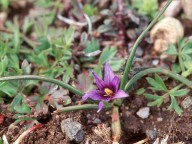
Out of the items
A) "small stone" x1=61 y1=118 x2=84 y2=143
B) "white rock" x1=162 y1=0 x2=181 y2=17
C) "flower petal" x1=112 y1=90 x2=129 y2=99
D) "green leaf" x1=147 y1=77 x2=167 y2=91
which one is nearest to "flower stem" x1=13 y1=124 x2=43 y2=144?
"small stone" x1=61 y1=118 x2=84 y2=143

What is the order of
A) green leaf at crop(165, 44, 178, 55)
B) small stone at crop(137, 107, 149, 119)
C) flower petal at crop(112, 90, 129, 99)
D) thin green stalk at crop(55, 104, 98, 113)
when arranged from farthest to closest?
green leaf at crop(165, 44, 178, 55) → small stone at crop(137, 107, 149, 119) → thin green stalk at crop(55, 104, 98, 113) → flower petal at crop(112, 90, 129, 99)

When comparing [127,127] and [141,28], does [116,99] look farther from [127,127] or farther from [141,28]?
[141,28]

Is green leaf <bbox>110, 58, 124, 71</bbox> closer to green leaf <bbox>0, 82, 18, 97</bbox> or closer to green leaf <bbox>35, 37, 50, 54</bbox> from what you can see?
green leaf <bbox>35, 37, 50, 54</bbox>

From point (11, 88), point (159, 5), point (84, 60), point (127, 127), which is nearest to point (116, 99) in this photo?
point (127, 127)

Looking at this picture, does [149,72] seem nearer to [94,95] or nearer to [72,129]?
[94,95]

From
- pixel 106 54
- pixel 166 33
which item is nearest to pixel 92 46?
pixel 106 54

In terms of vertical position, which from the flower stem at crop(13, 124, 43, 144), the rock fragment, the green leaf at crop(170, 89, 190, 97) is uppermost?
the rock fragment
